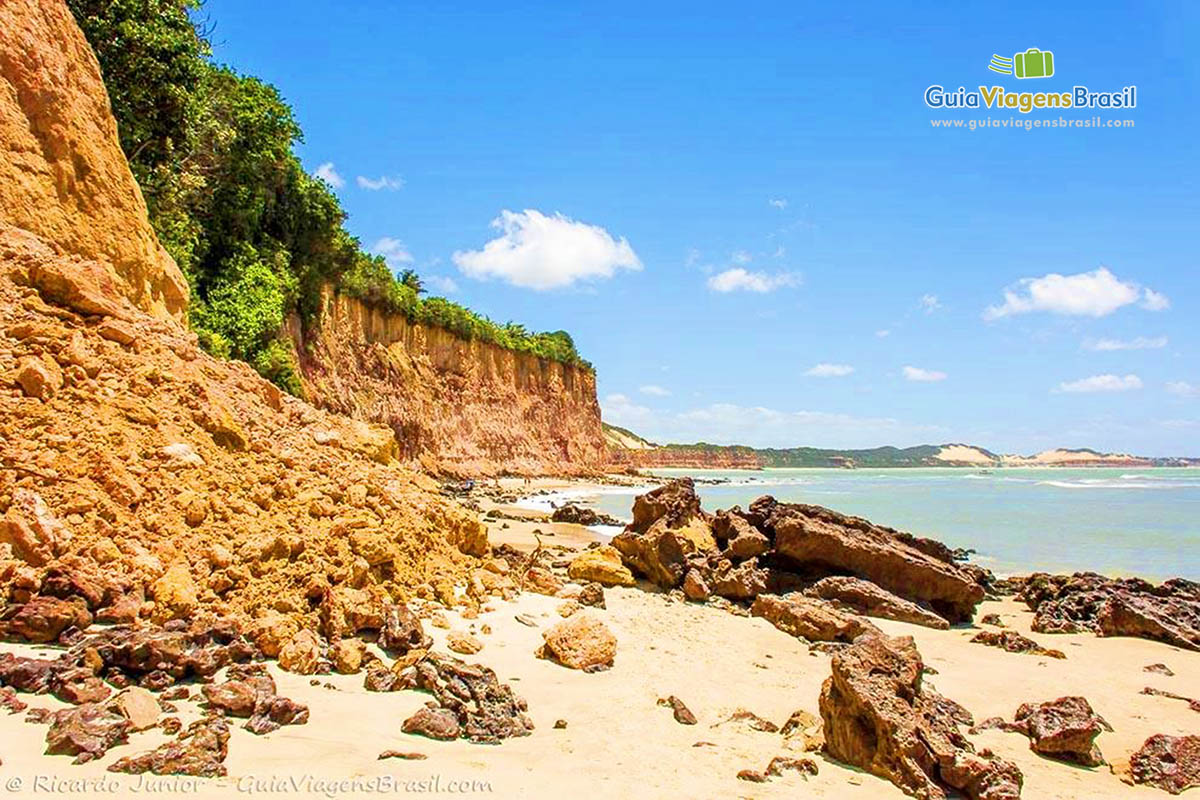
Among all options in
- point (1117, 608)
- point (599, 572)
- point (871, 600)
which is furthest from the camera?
point (599, 572)

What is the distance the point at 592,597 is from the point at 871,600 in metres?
4.79

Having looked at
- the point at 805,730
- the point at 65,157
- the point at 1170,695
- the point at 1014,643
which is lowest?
the point at 1170,695

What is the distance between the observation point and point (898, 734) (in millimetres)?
5363

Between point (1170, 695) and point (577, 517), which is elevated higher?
point (577, 517)

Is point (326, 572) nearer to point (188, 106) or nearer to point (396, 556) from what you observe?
point (396, 556)

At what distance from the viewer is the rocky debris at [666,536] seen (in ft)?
41.7

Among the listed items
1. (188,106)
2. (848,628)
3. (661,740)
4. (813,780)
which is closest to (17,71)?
(188,106)

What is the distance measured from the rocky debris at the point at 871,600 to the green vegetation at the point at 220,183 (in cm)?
1388

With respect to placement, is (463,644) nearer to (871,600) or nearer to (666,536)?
(666,536)

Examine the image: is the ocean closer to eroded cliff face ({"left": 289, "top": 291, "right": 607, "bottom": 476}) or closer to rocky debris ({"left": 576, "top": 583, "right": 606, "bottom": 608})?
eroded cliff face ({"left": 289, "top": 291, "right": 607, "bottom": 476})

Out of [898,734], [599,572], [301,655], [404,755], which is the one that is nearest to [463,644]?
[301,655]

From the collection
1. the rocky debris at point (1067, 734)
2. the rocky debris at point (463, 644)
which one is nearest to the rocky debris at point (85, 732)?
the rocky debris at point (463, 644)

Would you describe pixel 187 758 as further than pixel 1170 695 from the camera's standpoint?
No

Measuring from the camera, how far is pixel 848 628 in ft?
32.2
